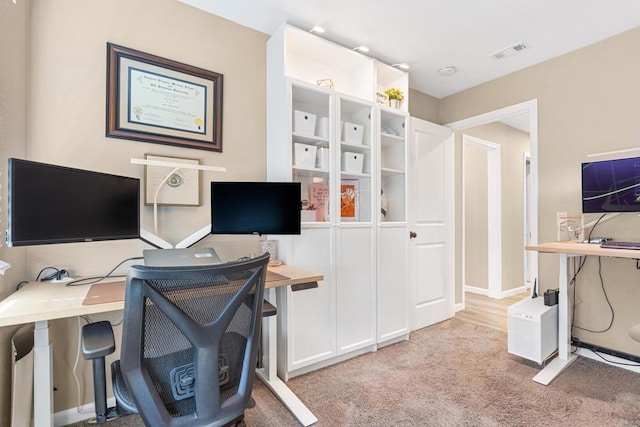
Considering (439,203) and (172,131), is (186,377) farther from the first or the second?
(439,203)

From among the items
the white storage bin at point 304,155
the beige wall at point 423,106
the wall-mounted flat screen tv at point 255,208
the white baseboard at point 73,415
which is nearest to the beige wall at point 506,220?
the beige wall at point 423,106

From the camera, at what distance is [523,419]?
176 centimetres

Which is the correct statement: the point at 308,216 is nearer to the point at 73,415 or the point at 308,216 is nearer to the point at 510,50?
the point at 73,415

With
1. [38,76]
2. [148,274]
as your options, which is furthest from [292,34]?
[148,274]

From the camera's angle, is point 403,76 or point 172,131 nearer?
point 172,131

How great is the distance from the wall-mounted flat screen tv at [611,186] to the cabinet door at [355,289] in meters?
1.69

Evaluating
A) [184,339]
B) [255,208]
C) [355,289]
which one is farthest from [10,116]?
[355,289]

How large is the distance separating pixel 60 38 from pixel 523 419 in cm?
337

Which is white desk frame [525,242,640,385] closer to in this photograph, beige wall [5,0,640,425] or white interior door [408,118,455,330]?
beige wall [5,0,640,425]

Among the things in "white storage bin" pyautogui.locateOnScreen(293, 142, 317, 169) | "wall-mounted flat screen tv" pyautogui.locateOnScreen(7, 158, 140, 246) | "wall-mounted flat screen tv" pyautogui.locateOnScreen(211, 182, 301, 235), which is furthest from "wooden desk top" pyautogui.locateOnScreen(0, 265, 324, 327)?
"white storage bin" pyautogui.locateOnScreen(293, 142, 317, 169)

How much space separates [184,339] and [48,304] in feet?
2.05

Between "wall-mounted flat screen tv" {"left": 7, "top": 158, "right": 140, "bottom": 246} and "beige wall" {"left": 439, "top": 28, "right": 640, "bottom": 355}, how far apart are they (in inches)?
131

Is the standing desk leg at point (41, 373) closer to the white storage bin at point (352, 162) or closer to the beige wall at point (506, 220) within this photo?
the white storage bin at point (352, 162)

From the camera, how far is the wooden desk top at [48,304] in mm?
1102
